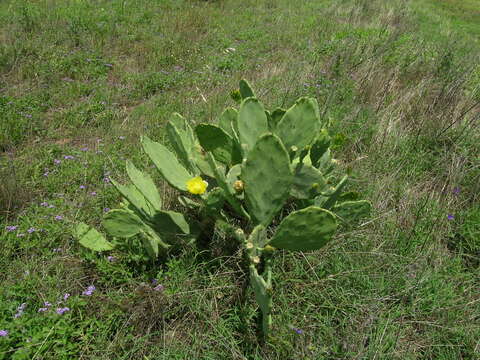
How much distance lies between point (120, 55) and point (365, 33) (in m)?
3.80

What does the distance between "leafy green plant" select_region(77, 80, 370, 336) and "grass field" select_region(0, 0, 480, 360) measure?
0.17 m

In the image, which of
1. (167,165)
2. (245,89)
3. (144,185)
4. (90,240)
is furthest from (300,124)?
(90,240)

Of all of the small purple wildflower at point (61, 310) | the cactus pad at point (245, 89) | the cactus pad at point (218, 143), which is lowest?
the small purple wildflower at point (61, 310)

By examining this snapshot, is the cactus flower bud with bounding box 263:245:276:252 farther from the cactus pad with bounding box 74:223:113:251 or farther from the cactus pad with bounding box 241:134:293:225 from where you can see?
the cactus pad with bounding box 74:223:113:251

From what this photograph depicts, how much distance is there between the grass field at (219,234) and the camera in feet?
5.22

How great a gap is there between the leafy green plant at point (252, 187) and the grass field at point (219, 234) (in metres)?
0.17

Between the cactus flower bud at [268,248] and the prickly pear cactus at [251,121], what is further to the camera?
the prickly pear cactus at [251,121]

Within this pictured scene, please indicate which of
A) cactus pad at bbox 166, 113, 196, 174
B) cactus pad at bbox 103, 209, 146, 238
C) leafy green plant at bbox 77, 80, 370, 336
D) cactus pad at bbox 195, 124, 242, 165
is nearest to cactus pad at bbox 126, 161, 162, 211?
leafy green plant at bbox 77, 80, 370, 336

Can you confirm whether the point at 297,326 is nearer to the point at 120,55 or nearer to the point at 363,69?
the point at 363,69

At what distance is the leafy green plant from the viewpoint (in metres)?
1.52

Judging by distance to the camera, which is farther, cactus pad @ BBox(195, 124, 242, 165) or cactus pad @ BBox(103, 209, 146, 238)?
cactus pad @ BBox(195, 124, 242, 165)

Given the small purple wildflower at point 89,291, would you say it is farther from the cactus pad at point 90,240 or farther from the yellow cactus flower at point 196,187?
the yellow cactus flower at point 196,187

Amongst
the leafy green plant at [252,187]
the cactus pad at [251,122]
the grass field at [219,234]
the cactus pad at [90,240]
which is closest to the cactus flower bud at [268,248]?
the leafy green plant at [252,187]

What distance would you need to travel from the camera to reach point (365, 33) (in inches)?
214
